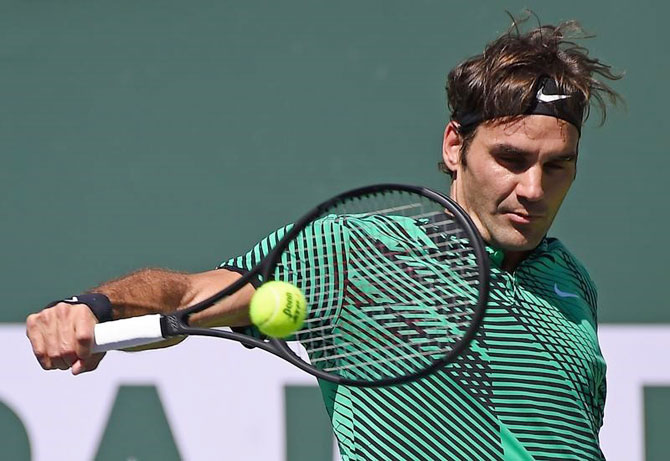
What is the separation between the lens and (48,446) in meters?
3.63

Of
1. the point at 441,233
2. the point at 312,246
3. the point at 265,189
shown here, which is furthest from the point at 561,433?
the point at 265,189

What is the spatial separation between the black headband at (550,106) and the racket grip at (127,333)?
687mm

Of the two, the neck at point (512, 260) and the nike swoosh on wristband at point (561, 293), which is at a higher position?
the neck at point (512, 260)

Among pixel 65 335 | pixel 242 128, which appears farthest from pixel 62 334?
pixel 242 128

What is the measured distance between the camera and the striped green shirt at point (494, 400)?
1.93m

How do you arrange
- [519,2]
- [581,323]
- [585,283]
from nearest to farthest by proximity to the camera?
1. [581,323]
2. [585,283]
3. [519,2]

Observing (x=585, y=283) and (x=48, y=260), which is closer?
(x=585, y=283)

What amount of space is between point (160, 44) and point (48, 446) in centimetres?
129

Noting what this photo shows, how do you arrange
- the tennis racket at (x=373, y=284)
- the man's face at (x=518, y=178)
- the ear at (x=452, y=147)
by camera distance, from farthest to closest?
the ear at (x=452, y=147) < the man's face at (x=518, y=178) < the tennis racket at (x=373, y=284)

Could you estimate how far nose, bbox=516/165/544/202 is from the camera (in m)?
2.02

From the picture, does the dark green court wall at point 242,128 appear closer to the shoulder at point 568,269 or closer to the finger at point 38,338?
the shoulder at point 568,269

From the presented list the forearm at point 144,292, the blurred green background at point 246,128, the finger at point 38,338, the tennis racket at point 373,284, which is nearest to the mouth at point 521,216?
the tennis racket at point 373,284

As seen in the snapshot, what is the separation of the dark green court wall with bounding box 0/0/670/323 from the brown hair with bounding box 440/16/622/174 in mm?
1245

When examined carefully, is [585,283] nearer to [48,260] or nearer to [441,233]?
[441,233]
